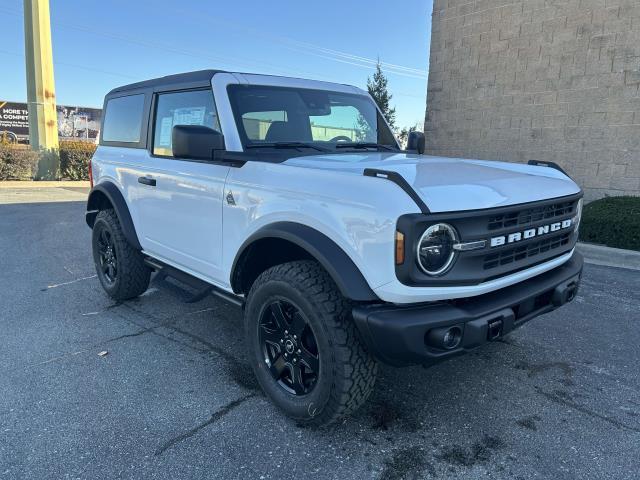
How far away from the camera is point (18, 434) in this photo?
8.34 ft

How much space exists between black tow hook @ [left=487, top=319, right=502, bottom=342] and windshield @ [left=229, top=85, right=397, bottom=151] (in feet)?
5.43

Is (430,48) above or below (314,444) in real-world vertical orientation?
above

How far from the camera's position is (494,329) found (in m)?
2.33

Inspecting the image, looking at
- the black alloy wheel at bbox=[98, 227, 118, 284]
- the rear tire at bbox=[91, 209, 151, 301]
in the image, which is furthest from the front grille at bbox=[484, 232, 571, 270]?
the black alloy wheel at bbox=[98, 227, 118, 284]

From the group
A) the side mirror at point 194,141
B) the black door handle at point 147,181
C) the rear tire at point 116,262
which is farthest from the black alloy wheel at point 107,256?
the side mirror at point 194,141

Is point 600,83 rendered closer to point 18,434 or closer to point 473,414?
point 473,414

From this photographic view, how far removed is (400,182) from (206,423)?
1.68m

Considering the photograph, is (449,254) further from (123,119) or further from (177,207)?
(123,119)

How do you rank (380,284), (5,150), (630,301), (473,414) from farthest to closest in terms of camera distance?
1. (5,150)
2. (630,301)
3. (473,414)
4. (380,284)

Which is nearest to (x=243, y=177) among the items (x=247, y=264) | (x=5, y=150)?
(x=247, y=264)

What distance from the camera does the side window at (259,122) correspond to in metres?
3.25

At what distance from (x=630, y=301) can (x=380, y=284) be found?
399cm

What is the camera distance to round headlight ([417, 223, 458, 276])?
7.15ft

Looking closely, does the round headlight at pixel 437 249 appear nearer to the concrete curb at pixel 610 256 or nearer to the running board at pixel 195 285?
the running board at pixel 195 285
